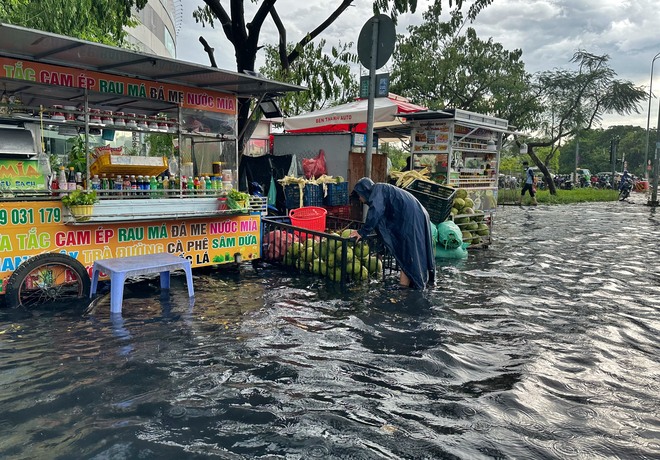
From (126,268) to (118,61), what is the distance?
2.62 metres

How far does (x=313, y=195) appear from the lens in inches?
414

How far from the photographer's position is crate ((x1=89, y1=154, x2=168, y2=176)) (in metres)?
6.32

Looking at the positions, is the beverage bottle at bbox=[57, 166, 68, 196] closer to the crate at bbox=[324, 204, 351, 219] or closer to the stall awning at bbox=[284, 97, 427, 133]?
the crate at bbox=[324, 204, 351, 219]

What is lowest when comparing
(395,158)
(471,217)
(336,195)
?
(471,217)

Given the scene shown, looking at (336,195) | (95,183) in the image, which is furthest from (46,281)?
(336,195)

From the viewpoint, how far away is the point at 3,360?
4.24m

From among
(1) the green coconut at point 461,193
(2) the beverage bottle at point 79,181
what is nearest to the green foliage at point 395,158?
(1) the green coconut at point 461,193

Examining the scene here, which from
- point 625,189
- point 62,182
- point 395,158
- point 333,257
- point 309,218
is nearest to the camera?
point 62,182

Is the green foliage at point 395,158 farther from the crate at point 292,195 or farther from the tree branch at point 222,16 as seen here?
the tree branch at point 222,16

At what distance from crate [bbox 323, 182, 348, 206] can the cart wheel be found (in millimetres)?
5723

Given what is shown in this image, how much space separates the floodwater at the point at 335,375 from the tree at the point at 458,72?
21.1 metres

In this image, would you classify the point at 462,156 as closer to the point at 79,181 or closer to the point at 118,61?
the point at 118,61

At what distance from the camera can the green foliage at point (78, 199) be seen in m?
5.66

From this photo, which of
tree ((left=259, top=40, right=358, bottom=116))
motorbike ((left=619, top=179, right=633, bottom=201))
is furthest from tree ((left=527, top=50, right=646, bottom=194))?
tree ((left=259, top=40, right=358, bottom=116))
